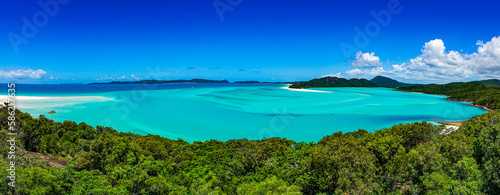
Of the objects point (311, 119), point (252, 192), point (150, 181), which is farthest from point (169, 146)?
point (311, 119)

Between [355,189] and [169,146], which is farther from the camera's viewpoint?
[169,146]

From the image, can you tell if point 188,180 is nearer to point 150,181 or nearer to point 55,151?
point 150,181

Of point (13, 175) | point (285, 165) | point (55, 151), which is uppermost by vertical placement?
point (13, 175)

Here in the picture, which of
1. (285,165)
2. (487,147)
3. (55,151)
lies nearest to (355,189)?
(285,165)

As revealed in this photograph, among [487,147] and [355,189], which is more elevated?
[487,147]

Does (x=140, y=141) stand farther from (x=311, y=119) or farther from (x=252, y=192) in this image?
(x=311, y=119)

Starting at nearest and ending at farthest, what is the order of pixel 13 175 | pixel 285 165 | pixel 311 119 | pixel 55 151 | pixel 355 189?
pixel 13 175
pixel 355 189
pixel 285 165
pixel 55 151
pixel 311 119

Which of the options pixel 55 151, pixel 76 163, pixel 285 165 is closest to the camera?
pixel 76 163
